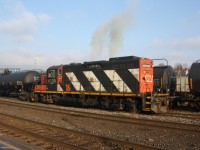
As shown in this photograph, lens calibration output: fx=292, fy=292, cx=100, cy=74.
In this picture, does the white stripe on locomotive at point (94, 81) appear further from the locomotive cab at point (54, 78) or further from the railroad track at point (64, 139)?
the railroad track at point (64, 139)

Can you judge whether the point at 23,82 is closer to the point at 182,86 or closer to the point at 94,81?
the point at 94,81

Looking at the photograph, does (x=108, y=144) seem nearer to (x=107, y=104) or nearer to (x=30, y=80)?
(x=107, y=104)

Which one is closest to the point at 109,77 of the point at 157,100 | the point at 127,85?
the point at 127,85

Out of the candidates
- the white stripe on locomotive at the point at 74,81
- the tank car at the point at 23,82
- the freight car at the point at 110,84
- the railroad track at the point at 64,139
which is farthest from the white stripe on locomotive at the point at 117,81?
the tank car at the point at 23,82

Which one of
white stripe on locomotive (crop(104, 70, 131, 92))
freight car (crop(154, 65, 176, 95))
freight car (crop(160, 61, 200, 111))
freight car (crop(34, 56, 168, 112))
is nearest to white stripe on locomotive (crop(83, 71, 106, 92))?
freight car (crop(34, 56, 168, 112))

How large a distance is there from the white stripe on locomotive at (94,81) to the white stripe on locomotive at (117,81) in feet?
3.75

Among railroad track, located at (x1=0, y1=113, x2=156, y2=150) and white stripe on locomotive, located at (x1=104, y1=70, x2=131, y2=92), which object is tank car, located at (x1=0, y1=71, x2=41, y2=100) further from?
railroad track, located at (x1=0, y1=113, x2=156, y2=150)

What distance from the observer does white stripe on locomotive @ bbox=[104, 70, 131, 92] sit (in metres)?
21.1

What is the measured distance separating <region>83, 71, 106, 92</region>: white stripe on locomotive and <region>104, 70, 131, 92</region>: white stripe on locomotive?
1.14 m

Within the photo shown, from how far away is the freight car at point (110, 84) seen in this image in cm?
2033

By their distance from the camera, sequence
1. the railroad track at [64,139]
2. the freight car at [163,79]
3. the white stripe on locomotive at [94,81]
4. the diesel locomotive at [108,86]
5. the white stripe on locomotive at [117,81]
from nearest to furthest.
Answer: the railroad track at [64,139], the diesel locomotive at [108,86], the white stripe on locomotive at [117,81], the white stripe on locomotive at [94,81], the freight car at [163,79]

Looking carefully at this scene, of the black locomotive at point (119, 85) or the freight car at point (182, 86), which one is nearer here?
the black locomotive at point (119, 85)

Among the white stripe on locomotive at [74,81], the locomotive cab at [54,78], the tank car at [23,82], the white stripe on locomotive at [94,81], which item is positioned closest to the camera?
the white stripe on locomotive at [94,81]

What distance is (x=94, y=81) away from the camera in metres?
23.5
